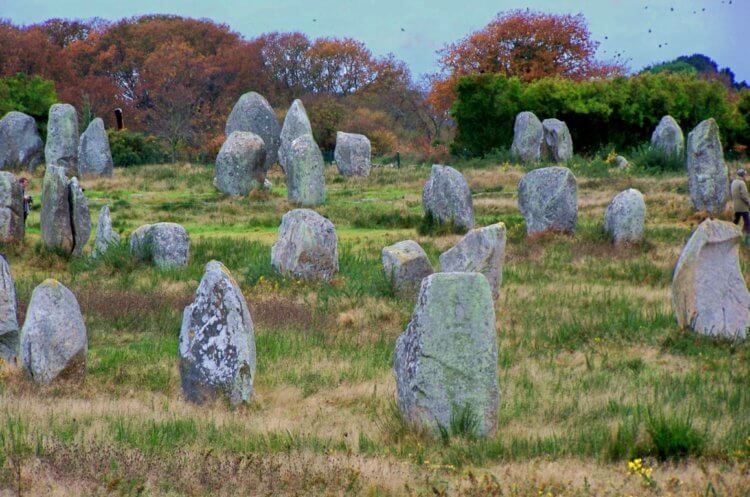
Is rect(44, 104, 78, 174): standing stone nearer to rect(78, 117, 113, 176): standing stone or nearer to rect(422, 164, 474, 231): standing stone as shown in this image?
rect(78, 117, 113, 176): standing stone

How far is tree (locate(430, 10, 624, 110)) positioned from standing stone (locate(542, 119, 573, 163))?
17.0m

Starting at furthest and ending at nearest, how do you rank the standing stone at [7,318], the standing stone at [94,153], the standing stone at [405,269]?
1. the standing stone at [94,153]
2. the standing stone at [405,269]
3. the standing stone at [7,318]

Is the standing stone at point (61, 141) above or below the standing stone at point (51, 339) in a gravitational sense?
above

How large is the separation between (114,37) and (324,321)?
55.6 m

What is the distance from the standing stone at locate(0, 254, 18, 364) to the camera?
1164 cm

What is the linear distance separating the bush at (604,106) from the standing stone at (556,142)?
166 centimetres

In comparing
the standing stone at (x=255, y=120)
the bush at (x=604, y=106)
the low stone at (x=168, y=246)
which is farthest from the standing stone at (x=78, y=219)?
the bush at (x=604, y=106)

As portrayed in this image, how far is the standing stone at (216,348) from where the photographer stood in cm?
1027

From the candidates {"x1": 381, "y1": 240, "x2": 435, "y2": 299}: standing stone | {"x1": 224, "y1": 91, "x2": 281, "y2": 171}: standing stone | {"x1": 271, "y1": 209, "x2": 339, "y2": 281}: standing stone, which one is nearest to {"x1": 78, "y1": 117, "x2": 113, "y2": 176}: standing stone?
{"x1": 224, "y1": 91, "x2": 281, "y2": 171}: standing stone

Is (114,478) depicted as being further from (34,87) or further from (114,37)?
(114,37)

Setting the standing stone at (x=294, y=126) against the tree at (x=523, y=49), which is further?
the tree at (x=523, y=49)

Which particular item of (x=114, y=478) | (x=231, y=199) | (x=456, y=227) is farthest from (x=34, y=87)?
(x=114, y=478)

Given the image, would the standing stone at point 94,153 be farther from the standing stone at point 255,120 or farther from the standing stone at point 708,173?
the standing stone at point 708,173

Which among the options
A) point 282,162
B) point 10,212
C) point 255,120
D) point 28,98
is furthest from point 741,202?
point 28,98
